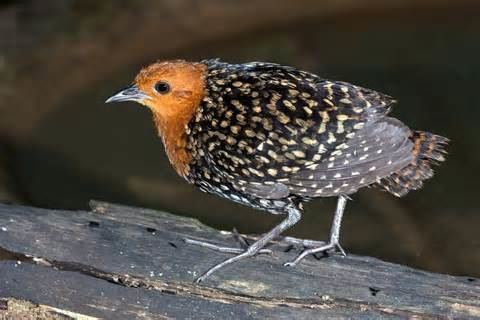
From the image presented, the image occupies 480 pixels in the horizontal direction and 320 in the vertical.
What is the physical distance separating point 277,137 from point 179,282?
75 cm

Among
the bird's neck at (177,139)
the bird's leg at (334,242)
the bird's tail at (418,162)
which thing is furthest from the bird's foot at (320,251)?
the bird's neck at (177,139)

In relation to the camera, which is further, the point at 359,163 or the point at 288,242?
the point at 288,242

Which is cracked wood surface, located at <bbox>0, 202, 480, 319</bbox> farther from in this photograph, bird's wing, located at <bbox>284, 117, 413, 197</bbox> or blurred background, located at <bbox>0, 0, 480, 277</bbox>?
blurred background, located at <bbox>0, 0, 480, 277</bbox>

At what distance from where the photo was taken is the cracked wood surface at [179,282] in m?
4.08

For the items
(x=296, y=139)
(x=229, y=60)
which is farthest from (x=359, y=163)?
(x=229, y=60)

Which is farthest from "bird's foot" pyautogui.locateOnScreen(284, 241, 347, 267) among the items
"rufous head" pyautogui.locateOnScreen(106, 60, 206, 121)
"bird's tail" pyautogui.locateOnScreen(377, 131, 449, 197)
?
"rufous head" pyautogui.locateOnScreen(106, 60, 206, 121)

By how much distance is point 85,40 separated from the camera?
816 cm

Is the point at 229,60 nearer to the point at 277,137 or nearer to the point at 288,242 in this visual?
the point at 288,242

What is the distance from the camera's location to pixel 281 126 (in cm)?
420

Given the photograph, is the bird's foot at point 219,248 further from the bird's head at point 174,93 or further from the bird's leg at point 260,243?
the bird's head at point 174,93

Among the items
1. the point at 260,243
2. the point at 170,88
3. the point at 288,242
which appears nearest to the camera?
the point at 260,243

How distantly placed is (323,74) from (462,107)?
1.14 meters

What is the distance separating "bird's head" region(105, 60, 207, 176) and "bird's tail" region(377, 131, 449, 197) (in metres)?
0.92

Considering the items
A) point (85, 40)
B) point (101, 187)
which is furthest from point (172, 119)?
point (85, 40)
